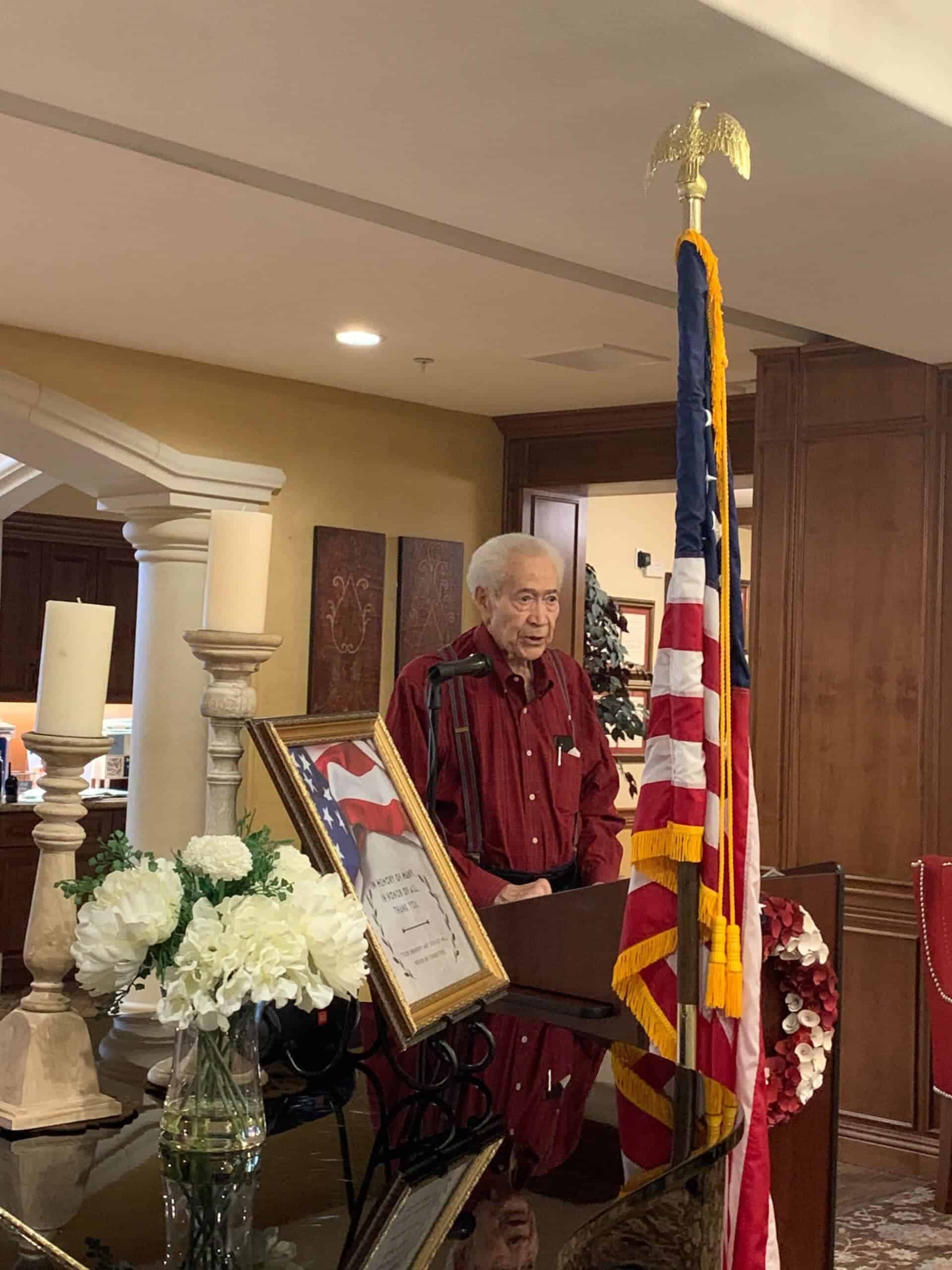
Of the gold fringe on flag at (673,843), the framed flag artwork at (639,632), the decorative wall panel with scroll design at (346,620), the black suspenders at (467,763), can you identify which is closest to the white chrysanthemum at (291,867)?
the gold fringe on flag at (673,843)

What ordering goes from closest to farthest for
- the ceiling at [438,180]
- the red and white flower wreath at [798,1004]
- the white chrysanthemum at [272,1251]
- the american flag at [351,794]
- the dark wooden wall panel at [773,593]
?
the white chrysanthemum at [272,1251]
the american flag at [351,794]
the ceiling at [438,180]
the red and white flower wreath at [798,1004]
the dark wooden wall panel at [773,593]

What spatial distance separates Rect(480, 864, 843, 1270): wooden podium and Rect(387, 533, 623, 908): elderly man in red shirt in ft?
1.63

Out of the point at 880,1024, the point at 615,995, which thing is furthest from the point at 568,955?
the point at 880,1024

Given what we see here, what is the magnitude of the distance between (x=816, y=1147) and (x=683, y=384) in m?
1.80

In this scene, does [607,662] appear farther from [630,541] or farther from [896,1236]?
[896,1236]

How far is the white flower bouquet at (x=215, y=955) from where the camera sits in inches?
56.7

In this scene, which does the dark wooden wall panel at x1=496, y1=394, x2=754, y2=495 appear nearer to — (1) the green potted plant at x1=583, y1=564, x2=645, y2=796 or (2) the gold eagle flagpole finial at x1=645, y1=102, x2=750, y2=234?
(1) the green potted plant at x1=583, y1=564, x2=645, y2=796

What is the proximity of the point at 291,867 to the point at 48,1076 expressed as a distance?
330mm

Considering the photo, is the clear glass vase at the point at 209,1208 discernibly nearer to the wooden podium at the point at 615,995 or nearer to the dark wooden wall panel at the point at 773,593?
the wooden podium at the point at 615,995

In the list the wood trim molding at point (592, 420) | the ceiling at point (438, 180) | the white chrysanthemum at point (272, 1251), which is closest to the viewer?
the white chrysanthemum at point (272, 1251)

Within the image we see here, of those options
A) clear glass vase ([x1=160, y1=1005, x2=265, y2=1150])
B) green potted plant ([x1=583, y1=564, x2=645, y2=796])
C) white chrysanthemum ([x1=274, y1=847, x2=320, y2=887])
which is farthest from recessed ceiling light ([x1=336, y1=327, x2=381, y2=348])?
clear glass vase ([x1=160, y1=1005, x2=265, y2=1150])

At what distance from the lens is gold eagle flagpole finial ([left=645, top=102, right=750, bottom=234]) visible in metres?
2.36

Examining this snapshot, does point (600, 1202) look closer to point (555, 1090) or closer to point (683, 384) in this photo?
point (555, 1090)

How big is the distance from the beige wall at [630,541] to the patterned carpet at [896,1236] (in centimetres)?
469
